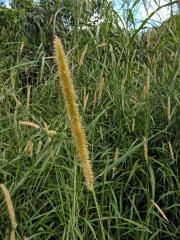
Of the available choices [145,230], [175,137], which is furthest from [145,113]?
[145,230]

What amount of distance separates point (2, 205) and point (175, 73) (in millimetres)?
1203

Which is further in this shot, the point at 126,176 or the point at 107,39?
the point at 107,39

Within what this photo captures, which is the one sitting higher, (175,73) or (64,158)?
(175,73)

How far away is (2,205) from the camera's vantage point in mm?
2078

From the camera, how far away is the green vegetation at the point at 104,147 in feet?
6.72

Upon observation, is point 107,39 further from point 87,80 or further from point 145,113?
point 145,113

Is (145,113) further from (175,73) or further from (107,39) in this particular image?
(107,39)

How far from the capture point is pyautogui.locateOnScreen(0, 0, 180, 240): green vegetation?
205 centimetres

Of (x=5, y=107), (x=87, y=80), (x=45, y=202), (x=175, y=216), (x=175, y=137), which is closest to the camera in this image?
(x=45, y=202)

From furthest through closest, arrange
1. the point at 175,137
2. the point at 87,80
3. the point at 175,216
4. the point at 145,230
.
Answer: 1. the point at 87,80
2. the point at 175,137
3. the point at 175,216
4. the point at 145,230

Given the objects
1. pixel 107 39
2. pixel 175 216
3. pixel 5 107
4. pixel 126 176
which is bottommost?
pixel 175 216

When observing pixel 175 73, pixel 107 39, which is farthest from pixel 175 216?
pixel 107 39

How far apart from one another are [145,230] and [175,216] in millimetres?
373

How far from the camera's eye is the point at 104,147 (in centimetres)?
245
